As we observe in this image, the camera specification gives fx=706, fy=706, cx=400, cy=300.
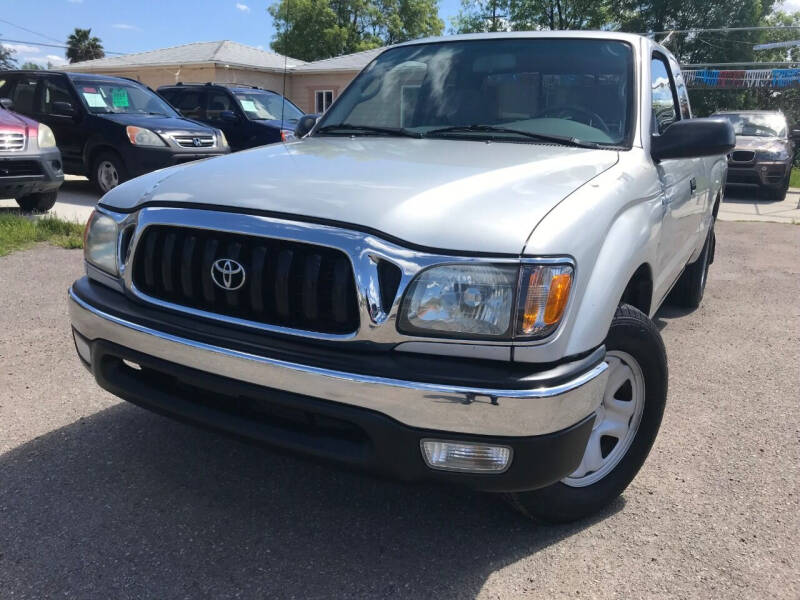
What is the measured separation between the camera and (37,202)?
8.42m

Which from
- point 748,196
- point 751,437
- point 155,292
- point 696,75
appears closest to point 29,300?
point 155,292

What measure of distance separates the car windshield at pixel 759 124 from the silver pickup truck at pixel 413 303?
1325 centimetres

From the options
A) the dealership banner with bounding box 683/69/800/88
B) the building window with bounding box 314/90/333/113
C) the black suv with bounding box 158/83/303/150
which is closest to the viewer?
the black suv with bounding box 158/83/303/150

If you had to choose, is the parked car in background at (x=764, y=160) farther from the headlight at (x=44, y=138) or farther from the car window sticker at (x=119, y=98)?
the headlight at (x=44, y=138)

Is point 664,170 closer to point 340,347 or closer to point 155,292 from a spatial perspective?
point 340,347

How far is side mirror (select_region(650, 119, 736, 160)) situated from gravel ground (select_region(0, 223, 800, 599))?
1282mm

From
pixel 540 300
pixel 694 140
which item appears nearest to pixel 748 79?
pixel 694 140

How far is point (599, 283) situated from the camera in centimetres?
212

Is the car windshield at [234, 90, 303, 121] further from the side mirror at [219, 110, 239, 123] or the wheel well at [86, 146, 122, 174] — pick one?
the wheel well at [86, 146, 122, 174]

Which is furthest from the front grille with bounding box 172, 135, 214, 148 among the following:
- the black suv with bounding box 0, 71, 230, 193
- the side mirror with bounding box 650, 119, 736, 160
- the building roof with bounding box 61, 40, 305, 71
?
the building roof with bounding box 61, 40, 305, 71

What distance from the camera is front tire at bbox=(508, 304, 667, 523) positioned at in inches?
93.0

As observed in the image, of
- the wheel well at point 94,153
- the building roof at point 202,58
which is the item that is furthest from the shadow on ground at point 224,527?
the building roof at point 202,58

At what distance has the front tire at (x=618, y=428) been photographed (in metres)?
2.36

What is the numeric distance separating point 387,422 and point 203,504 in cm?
101
